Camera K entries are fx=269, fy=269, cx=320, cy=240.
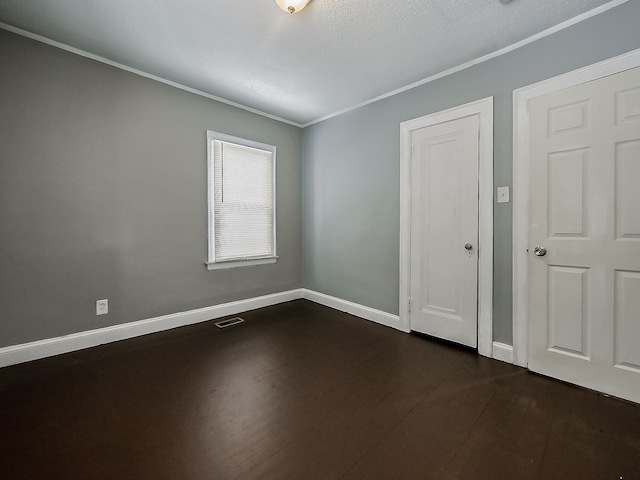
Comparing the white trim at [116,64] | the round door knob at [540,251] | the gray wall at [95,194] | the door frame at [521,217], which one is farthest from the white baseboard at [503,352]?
the white trim at [116,64]

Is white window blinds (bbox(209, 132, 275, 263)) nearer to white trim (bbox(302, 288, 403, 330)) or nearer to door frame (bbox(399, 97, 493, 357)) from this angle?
white trim (bbox(302, 288, 403, 330))

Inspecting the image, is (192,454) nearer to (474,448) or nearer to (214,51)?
(474,448)

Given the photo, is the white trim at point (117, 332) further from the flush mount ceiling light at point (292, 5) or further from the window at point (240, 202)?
the flush mount ceiling light at point (292, 5)

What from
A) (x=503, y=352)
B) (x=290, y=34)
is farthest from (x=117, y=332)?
(x=503, y=352)

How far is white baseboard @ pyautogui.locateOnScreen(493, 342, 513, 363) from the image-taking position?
→ 2.19 m

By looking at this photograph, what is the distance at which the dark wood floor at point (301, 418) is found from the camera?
1246 millimetres

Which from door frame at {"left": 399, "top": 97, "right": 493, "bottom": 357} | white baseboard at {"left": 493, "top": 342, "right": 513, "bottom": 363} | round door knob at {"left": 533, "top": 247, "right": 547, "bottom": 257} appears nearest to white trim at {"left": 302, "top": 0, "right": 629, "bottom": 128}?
door frame at {"left": 399, "top": 97, "right": 493, "bottom": 357}

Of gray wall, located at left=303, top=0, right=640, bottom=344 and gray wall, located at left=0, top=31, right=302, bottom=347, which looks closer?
gray wall, located at left=303, top=0, right=640, bottom=344

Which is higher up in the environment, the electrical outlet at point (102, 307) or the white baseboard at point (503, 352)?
the electrical outlet at point (102, 307)

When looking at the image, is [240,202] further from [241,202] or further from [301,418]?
[301,418]

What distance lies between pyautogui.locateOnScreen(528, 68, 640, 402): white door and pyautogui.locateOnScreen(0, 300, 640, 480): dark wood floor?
235 millimetres

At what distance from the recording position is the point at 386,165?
303cm

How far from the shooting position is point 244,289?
3.48 m

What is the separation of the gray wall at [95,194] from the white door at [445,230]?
2247mm
